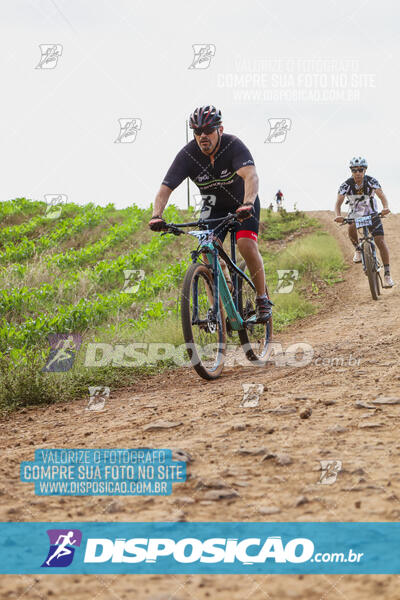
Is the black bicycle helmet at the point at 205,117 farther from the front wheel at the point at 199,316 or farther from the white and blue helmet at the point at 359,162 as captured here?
the white and blue helmet at the point at 359,162

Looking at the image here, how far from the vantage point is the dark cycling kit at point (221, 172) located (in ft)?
18.8

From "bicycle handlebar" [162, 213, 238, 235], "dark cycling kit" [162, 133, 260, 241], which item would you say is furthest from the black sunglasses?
"bicycle handlebar" [162, 213, 238, 235]

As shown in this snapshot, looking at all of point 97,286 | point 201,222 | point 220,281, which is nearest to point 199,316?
point 220,281

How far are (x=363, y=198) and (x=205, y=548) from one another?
9134 millimetres

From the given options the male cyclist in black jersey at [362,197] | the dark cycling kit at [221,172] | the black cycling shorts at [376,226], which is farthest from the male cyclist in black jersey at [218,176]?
the black cycling shorts at [376,226]

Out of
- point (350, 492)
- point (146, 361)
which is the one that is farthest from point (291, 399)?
point (146, 361)

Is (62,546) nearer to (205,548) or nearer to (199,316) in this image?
(205,548)

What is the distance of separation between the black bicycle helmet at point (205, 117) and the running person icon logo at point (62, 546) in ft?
13.7

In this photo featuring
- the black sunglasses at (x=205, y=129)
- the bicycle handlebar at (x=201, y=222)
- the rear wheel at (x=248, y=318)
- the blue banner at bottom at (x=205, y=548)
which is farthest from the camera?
the rear wheel at (x=248, y=318)

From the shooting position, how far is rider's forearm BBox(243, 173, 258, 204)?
5.56m

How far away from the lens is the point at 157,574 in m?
2.03

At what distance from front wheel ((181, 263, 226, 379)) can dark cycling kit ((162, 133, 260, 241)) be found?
2.16 ft

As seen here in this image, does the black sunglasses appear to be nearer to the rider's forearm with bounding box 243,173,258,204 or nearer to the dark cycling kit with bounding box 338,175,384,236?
the rider's forearm with bounding box 243,173,258,204

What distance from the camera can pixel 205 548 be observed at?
2.16 m
